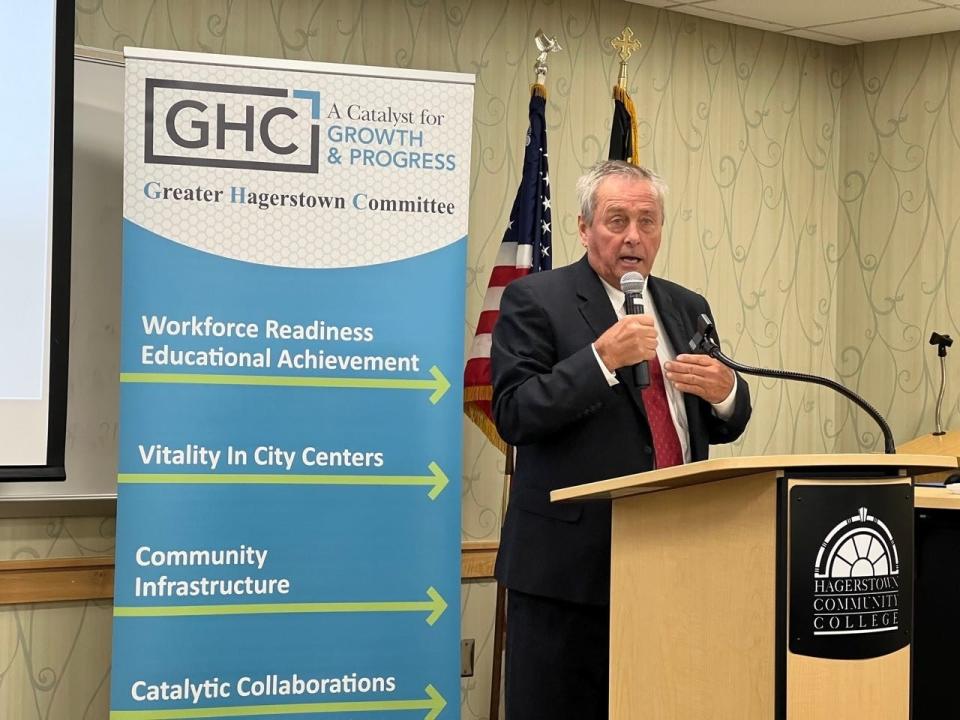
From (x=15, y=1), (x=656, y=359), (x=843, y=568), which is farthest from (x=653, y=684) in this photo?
(x=15, y=1)

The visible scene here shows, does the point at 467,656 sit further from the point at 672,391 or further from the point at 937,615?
the point at 672,391

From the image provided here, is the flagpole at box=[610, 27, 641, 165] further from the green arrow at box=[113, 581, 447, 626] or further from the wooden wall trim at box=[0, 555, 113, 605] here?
the wooden wall trim at box=[0, 555, 113, 605]

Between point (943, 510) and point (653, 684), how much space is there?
48.9 inches

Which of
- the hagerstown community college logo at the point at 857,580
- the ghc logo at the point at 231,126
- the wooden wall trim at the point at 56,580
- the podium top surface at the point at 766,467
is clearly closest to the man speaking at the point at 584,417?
the podium top surface at the point at 766,467

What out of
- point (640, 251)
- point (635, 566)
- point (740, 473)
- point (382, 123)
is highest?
point (382, 123)

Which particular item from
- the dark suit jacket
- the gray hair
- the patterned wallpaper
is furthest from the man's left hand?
the patterned wallpaper

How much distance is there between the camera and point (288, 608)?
115 inches

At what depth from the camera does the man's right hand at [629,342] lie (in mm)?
2131

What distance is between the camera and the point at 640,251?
7.86ft

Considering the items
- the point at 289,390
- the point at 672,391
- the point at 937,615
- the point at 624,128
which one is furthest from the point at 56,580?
the point at 937,615

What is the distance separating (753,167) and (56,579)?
3.03 m

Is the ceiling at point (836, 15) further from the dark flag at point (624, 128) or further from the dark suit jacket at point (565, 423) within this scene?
the dark suit jacket at point (565, 423)

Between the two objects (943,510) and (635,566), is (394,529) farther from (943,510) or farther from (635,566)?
(943,510)

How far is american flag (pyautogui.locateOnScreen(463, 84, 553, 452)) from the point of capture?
3.63 metres
